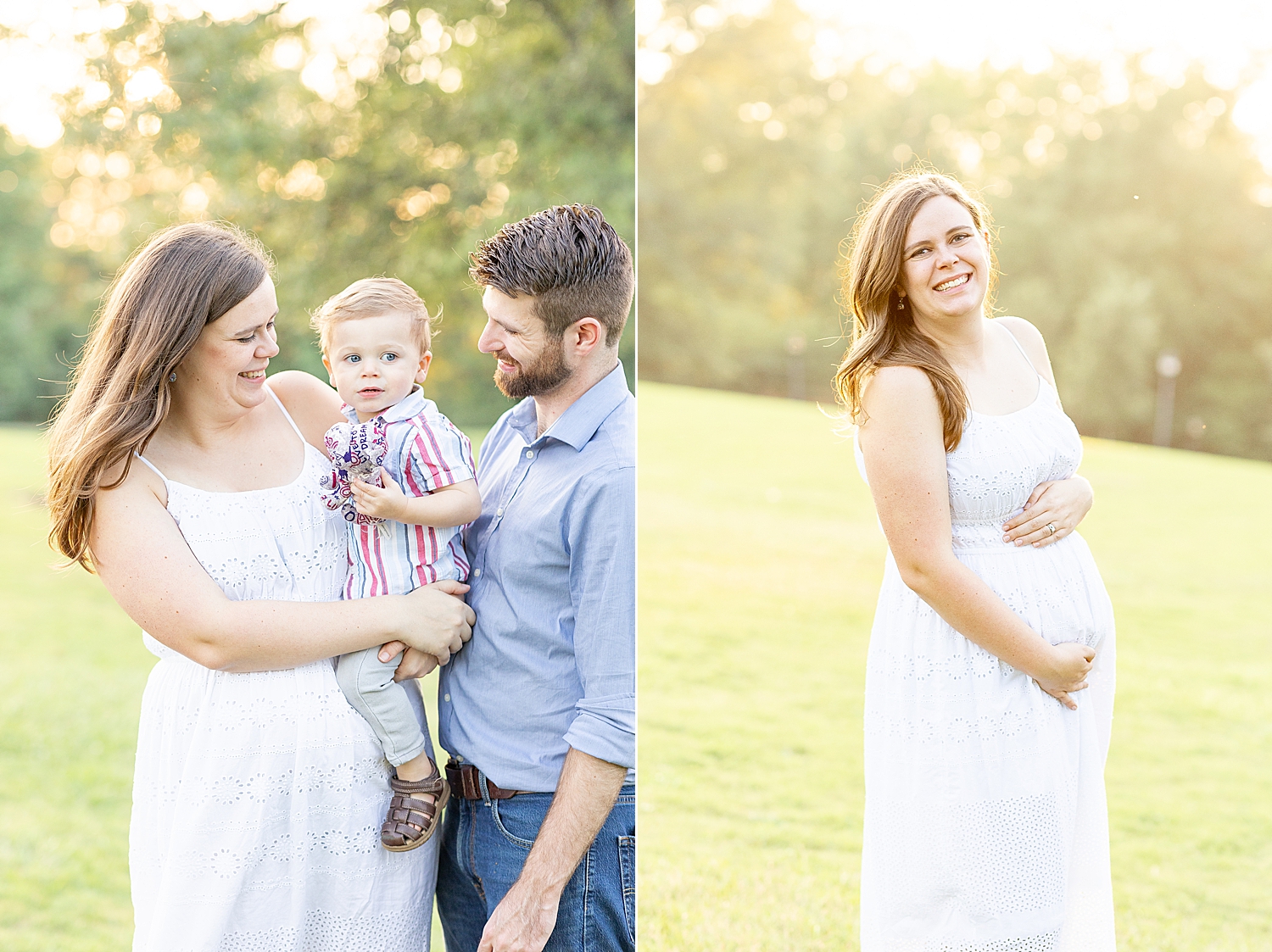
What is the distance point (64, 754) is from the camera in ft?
20.4

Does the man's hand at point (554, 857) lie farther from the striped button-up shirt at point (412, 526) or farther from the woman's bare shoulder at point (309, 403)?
the woman's bare shoulder at point (309, 403)

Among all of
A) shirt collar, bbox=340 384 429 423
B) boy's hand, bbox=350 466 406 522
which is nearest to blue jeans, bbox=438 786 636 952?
boy's hand, bbox=350 466 406 522

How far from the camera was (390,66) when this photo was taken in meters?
10.5

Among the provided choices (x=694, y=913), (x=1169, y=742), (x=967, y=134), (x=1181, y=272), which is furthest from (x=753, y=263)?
(x=694, y=913)

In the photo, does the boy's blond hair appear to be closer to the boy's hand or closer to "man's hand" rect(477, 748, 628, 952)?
the boy's hand

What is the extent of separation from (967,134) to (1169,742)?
440 inches

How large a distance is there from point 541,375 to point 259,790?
80 centimetres

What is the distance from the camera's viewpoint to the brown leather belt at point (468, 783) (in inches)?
76.2

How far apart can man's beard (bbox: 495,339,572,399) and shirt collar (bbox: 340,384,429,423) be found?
14 centimetres

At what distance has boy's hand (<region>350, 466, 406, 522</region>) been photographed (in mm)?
1830

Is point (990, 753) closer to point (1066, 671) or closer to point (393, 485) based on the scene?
point (1066, 671)

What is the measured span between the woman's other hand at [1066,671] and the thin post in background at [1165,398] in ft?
42.8

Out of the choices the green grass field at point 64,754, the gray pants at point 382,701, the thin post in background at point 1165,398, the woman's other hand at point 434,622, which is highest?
the thin post in background at point 1165,398

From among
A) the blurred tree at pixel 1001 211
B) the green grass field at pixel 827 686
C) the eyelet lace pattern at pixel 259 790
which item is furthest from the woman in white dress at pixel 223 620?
the blurred tree at pixel 1001 211
